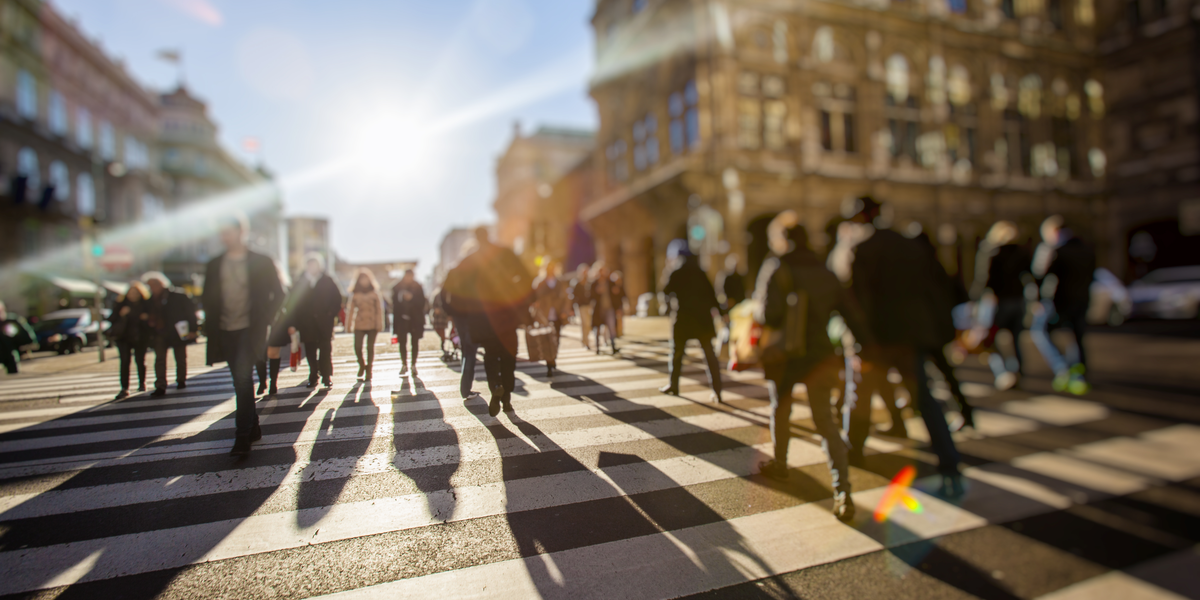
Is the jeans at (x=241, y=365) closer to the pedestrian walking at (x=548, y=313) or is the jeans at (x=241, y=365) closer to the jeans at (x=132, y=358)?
the jeans at (x=132, y=358)

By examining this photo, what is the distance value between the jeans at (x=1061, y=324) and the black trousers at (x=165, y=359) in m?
6.77

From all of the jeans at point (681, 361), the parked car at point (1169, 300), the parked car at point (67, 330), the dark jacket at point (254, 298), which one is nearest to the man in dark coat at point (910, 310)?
the jeans at point (681, 361)

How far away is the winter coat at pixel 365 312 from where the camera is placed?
2.12m

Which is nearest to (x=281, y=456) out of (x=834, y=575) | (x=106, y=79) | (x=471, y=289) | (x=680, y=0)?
(x=471, y=289)

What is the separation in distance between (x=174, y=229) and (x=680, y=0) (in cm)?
2168

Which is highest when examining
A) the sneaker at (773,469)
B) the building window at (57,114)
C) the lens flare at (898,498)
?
the building window at (57,114)

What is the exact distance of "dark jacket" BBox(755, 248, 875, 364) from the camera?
3.24m

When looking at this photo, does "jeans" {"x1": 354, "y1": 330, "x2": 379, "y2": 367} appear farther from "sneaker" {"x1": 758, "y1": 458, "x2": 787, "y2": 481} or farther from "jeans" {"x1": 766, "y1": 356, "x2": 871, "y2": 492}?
"jeans" {"x1": 766, "y1": 356, "x2": 871, "y2": 492}

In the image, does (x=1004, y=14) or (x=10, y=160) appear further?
(x=1004, y=14)

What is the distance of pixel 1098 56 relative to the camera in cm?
1549

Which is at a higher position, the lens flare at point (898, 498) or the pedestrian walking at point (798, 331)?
the pedestrian walking at point (798, 331)

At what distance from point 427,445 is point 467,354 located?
1.55 feet

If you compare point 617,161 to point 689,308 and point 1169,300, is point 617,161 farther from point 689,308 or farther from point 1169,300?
point 689,308

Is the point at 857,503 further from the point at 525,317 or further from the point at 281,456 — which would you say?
the point at 281,456
